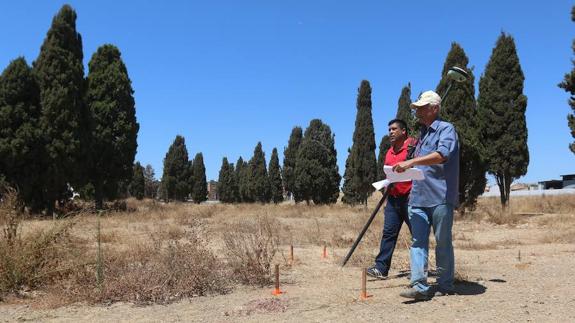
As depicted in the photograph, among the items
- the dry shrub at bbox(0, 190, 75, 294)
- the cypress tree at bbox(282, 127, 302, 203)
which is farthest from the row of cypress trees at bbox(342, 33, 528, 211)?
the cypress tree at bbox(282, 127, 302, 203)

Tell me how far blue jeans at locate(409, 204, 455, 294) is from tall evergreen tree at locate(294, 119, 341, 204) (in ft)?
111

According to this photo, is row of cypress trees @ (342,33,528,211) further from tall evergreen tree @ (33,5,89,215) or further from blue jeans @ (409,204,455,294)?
blue jeans @ (409,204,455,294)

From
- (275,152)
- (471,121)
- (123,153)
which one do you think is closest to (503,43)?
(471,121)

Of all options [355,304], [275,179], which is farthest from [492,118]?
[275,179]

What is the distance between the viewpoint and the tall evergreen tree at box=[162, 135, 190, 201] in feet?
184

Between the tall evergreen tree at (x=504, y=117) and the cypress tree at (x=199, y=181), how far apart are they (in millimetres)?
40216

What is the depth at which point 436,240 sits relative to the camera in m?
4.46

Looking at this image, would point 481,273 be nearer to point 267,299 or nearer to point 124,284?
point 267,299

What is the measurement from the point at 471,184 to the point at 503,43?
332 inches

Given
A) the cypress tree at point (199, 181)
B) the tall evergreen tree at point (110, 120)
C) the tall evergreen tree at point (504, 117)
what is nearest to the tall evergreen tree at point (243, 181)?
the cypress tree at point (199, 181)

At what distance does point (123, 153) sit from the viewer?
24922 mm

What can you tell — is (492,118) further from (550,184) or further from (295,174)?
(550,184)

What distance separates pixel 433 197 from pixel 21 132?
726 inches

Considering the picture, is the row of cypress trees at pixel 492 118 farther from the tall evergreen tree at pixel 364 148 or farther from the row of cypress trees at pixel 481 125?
the tall evergreen tree at pixel 364 148
